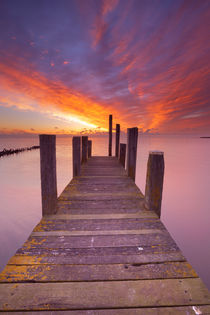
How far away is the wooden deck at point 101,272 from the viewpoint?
1254 mm

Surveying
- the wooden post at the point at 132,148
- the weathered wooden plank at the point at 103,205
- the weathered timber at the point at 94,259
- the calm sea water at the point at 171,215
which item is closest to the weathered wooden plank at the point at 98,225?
the weathered wooden plank at the point at 103,205

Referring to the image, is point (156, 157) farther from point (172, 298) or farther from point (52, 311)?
point (52, 311)

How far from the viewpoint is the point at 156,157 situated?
2.67m

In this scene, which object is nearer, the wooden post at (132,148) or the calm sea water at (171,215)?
the wooden post at (132,148)

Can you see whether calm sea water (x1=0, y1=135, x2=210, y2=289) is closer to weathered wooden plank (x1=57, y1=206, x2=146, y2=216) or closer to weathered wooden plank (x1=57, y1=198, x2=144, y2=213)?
weathered wooden plank (x1=57, y1=198, x2=144, y2=213)

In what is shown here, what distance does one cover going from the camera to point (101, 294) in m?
1.33

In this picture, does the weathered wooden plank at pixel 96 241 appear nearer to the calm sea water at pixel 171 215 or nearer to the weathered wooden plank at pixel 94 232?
the weathered wooden plank at pixel 94 232

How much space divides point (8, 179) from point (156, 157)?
1437cm

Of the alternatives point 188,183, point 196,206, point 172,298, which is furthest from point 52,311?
point 188,183

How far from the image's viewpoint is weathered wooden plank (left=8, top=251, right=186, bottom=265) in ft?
5.38

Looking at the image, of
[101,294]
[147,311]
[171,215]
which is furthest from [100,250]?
[171,215]

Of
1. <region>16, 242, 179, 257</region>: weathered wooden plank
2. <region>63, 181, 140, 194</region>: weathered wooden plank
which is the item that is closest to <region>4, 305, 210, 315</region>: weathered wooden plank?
<region>16, 242, 179, 257</region>: weathered wooden plank

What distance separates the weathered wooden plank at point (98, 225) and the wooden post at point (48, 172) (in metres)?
0.27

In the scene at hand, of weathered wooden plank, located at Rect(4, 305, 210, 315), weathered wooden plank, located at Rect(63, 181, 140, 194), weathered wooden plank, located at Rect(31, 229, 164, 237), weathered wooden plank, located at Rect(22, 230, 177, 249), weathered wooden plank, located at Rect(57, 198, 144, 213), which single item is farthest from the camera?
weathered wooden plank, located at Rect(63, 181, 140, 194)
